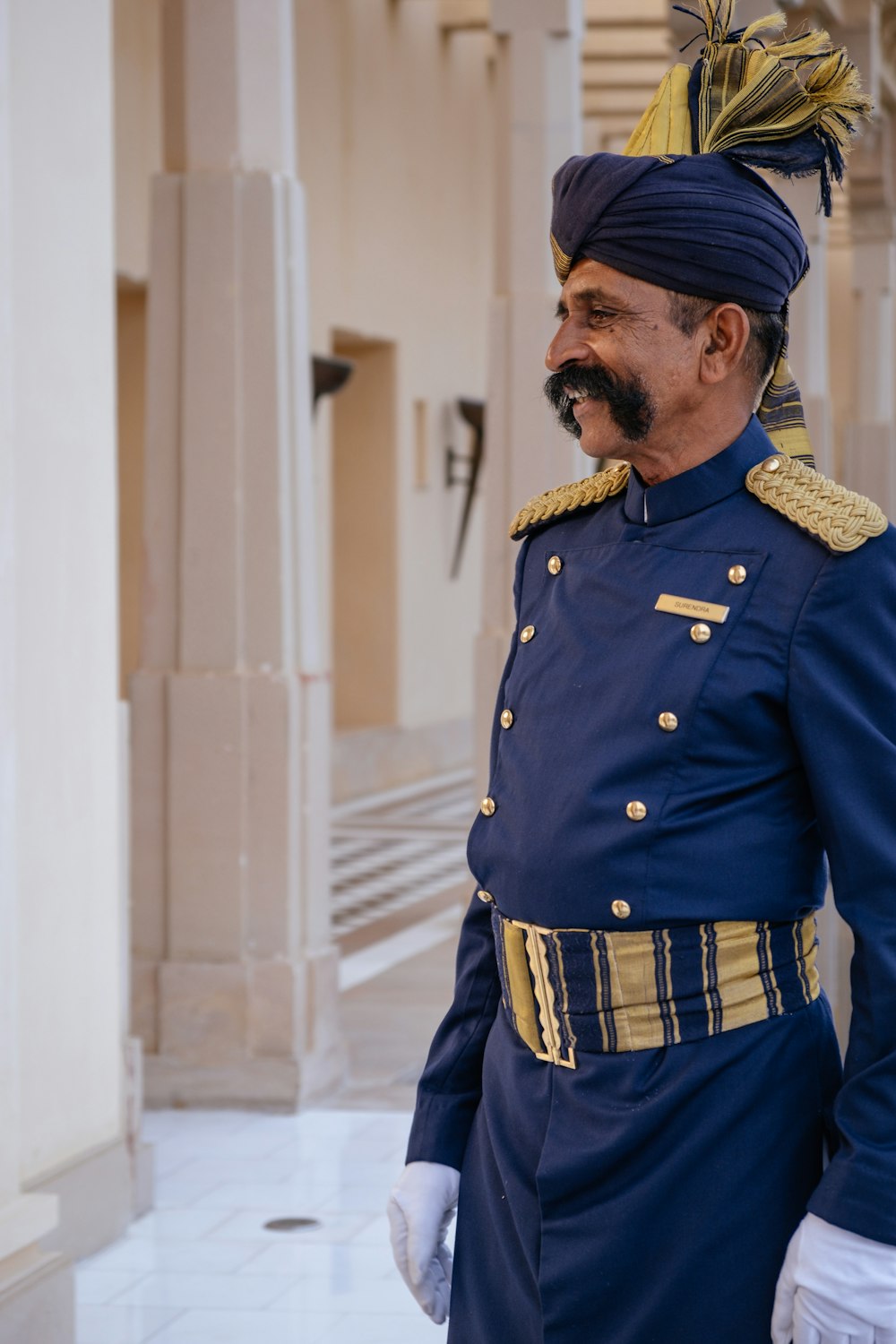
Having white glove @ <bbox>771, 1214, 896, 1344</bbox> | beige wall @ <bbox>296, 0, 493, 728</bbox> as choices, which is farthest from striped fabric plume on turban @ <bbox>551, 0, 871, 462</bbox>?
beige wall @ <bbox>296, 0, 493, 728</bbox>

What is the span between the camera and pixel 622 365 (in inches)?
68.2

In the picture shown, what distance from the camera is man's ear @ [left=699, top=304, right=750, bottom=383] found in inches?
67.9

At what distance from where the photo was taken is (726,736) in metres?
1.66

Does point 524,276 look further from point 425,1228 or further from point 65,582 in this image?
point 425,1228

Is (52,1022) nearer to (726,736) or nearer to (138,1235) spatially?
(138,1235)

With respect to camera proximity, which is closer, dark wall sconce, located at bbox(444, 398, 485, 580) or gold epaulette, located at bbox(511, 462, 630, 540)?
gold epaulette, located at bbox(511, 462, 630, 540)

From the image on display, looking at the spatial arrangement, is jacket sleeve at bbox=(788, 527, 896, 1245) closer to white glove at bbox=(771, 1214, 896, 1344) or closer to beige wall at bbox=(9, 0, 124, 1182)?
white glove at bbox=(771, 1214, 896, 1344)

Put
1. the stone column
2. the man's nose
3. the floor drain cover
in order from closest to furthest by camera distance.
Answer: the man's nose < the floor drain cover < the stone column

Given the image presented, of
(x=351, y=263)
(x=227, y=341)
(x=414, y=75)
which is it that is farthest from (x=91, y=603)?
(x=414, y=75)

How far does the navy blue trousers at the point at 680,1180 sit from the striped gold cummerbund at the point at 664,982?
17 millimetres

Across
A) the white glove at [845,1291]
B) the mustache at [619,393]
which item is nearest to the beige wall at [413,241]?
the mustache at [619,393]

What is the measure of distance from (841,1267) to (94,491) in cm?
282

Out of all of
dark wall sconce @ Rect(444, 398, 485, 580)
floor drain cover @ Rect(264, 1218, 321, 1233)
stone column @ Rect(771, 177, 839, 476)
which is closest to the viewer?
floor drain cover @ Rect(264, 1218, 321, 1233)

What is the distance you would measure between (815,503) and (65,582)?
96.2 inches
